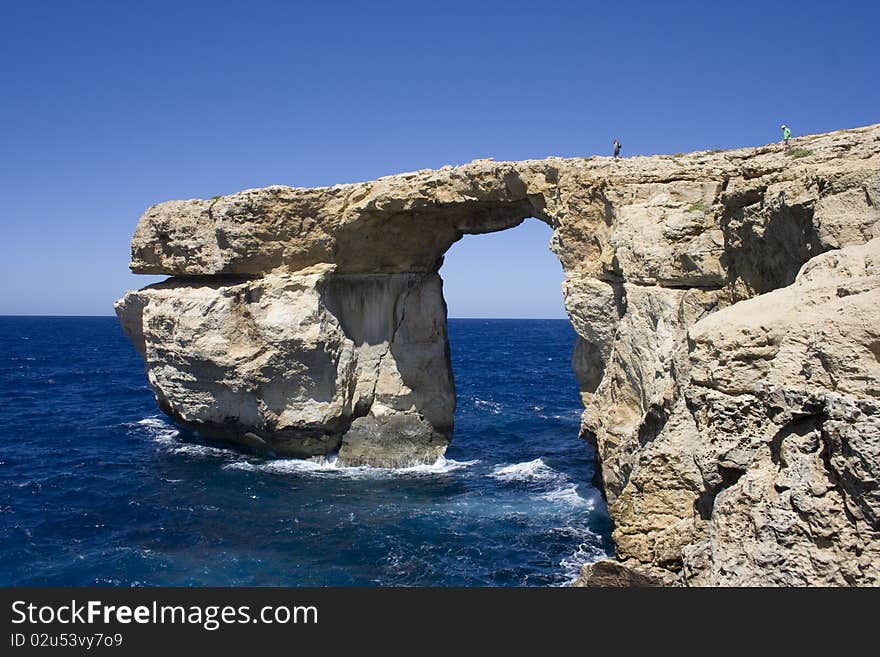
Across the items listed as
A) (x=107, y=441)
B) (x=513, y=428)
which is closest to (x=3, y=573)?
(x=107, y=441)

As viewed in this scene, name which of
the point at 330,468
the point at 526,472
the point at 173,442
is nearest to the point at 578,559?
the point at 526,472

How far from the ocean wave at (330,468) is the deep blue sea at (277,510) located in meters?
0.08

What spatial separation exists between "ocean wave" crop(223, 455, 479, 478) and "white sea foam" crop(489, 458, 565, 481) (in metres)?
1.68

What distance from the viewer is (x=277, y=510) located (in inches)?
873

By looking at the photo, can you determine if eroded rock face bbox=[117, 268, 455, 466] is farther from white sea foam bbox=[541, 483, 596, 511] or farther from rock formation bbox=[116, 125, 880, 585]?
white sea foam bbox=[541, 483, 596, 511]

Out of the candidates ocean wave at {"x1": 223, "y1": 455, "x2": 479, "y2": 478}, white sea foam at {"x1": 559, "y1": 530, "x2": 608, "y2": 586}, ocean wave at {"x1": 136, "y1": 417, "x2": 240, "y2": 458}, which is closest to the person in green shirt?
white sea foam at {"x1": 559, "y1": 530, "x2": 608, "y2": 586}

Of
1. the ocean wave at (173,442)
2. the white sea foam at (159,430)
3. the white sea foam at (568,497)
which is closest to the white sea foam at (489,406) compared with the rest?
the white sea foam at (568,497)

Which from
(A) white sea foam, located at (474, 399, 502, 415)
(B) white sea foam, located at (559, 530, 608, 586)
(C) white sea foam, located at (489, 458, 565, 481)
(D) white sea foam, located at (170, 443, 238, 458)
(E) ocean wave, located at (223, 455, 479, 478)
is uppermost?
(D) white sea foam, located at (170, 443, 238, 458)

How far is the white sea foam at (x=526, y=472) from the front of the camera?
25.8 metres

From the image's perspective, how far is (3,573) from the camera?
56.7ft

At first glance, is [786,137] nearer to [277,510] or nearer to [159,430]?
[277,510]

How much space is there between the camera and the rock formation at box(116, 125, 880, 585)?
21.7 ft

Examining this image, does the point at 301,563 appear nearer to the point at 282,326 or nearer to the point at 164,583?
the point at 164,583

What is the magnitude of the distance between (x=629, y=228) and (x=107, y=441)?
83.1 feet
